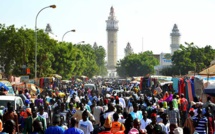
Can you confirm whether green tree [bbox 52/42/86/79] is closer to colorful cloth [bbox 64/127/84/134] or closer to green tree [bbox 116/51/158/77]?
colorful cloth [bbox 64/127/84/134]

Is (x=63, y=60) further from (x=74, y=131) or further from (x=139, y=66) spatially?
(x=139, y=66)

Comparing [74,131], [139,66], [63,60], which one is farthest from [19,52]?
[139,66]

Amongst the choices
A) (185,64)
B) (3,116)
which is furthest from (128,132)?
(185,64)

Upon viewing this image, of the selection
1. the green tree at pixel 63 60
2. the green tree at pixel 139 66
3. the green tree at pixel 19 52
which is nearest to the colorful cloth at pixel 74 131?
the green tree at pixel 19 52

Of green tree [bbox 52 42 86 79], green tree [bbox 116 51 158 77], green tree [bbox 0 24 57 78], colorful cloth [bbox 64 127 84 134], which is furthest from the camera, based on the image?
green tree [bbox 116 51 158 77]

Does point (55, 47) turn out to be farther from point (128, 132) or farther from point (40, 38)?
point (128, 132)

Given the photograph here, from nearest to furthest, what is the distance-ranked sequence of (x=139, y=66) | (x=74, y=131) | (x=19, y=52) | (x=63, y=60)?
(x=74, y=131) → (x=19, y=52) → (x=63, y=60) → (x=139, y=66)

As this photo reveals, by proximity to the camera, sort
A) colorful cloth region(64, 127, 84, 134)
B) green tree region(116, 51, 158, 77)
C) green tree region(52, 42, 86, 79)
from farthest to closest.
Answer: green tree region(116, 51, 158, 77) < green tree region(52, 42, 86, 79) < colorful cloth region(64, 127, 84, 134)

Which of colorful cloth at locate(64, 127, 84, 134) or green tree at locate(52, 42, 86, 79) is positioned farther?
green tree at locate(52, 42, 86, 79)

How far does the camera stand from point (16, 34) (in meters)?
61.8

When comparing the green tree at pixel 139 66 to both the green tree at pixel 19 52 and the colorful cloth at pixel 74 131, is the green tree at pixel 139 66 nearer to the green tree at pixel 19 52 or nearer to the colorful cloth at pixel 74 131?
the green tree at pixel 19 52

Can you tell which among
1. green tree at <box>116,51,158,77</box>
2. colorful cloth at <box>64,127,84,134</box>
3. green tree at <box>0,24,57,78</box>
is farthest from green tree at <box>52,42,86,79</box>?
green tree at <box>116,51,158,77</box>

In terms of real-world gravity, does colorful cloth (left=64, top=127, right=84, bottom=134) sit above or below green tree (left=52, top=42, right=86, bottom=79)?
below

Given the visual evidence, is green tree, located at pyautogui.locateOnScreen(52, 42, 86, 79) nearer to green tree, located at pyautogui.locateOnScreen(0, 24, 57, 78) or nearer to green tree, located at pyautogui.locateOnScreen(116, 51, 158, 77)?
green tree, located at pyautogui.locateOnScreen(0, 24, 57, 78)
